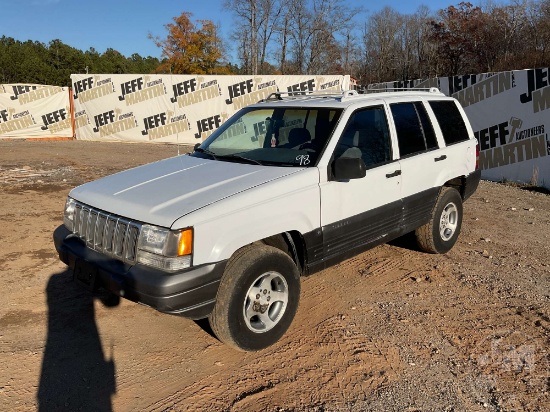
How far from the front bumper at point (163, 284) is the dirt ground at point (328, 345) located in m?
0.54

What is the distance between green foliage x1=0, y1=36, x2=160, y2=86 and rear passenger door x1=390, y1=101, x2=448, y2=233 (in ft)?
173

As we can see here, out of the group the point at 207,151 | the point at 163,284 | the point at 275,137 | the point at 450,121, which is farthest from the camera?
the point at 450,121

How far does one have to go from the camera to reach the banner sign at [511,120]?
30.8 feet

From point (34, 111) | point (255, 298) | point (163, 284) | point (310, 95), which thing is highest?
point (34, 111)

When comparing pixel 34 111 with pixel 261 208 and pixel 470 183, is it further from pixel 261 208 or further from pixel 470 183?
pixel 261 208

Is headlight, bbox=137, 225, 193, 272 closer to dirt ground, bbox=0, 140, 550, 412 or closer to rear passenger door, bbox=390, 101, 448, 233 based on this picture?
dirt ground, bbox=0, 140, 550, 412

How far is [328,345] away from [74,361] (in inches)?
72.8

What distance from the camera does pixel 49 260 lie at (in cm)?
530

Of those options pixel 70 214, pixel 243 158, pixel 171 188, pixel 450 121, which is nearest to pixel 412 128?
pixel 450 121

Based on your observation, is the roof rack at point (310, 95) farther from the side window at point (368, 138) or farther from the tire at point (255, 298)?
the tire at point (255, 298)

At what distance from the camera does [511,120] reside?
9.93 meters

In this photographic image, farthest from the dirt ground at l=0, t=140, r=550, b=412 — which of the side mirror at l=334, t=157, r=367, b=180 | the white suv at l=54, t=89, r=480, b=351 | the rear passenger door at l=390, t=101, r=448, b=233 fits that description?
the side mirror at l=334, t=157, r=367, b=180

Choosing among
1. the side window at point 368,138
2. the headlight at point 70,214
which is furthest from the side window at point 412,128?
the headlight at point 70,214

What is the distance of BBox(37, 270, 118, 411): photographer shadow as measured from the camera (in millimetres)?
2922
